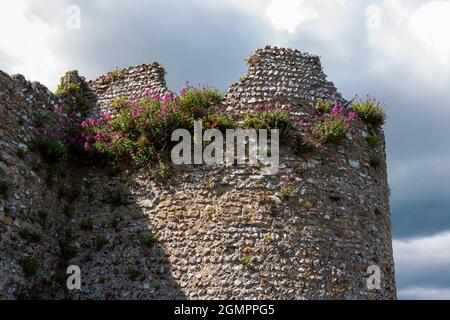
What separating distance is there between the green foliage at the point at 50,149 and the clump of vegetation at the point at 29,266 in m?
2.30

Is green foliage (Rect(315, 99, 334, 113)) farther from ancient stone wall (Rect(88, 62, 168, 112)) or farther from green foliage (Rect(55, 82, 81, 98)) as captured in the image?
green foliage (Rect(55, 82, 81, 98))

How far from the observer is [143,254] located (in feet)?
42.2

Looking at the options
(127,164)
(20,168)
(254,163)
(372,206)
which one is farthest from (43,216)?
(372,206)

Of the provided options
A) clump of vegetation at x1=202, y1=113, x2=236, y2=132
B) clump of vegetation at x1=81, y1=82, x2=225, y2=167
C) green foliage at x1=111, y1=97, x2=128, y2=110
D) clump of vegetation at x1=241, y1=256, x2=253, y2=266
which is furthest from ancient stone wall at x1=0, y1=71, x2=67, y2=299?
clump of vegetation at x1=241, y1=256, x2=253, y2=266

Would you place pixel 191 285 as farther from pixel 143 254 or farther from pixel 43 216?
pixel 43 216

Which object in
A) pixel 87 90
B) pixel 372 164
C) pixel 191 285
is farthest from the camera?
pixel 87 90

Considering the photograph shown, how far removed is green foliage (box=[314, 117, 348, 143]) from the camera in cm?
1366

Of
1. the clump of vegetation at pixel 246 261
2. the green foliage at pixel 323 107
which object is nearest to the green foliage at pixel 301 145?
the green foliage at pixel 323 107

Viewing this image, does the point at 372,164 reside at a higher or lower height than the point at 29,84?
lower

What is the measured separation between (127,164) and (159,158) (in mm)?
794

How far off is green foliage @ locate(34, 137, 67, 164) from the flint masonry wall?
563 millimetres

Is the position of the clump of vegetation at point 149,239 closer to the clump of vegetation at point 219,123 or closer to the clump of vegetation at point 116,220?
the clump of vegetation at point 116,220

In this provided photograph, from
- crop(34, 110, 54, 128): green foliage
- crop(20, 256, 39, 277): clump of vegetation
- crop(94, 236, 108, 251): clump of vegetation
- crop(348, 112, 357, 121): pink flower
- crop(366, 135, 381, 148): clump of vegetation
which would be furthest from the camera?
crop(366, 135, 381, 148): clump of vegetation

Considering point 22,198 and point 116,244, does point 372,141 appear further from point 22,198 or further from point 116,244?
point 22,198
